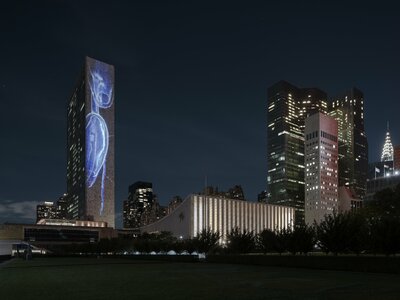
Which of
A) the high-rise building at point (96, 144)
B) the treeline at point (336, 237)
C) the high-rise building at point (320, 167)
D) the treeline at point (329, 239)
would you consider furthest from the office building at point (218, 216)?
the treeline at point (329, 239)

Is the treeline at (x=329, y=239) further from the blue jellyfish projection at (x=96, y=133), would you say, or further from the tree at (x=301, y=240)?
the blue jellyfish projection at (x=96, y=133)

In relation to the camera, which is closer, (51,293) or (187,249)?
(51,293)

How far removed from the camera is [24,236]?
144 meters

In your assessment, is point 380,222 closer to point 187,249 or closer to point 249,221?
point 187,249

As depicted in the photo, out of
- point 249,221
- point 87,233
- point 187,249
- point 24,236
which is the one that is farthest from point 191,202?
point 187,249

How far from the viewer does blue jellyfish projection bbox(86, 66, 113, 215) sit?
17800 cm

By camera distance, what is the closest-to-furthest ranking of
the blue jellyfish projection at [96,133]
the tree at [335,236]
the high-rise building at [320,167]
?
the tree at [335,236] < the blue jellyfish projection at [96,133] < the high-rise building at [320,167]

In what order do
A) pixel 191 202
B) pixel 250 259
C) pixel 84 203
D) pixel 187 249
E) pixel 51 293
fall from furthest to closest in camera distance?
1. pixel 84 203
2. pixel 191 202
3. pixel 187 249
4. pixel 250 259
5. pixel 51 293

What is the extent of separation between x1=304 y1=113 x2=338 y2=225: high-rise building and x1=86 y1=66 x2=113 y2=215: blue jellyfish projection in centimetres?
7926

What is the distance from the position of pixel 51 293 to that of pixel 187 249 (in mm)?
55990

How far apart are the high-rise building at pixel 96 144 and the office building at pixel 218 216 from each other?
19.3m

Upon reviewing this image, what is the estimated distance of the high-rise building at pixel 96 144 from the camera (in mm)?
177250

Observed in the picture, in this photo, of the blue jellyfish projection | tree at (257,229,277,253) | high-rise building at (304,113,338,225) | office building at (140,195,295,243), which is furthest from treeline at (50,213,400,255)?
high-rise building at (304,113,338,225)

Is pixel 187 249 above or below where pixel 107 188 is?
below
